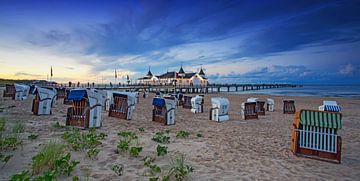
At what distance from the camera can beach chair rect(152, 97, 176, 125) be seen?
10.9 meters

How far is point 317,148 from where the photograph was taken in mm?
6348

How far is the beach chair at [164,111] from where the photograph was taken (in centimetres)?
1086

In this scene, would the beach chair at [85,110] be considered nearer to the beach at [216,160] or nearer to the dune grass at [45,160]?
the beach at [216,160]

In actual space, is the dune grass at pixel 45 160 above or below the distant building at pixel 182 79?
below

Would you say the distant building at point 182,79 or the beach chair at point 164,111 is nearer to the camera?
the beach chair at point 164,111

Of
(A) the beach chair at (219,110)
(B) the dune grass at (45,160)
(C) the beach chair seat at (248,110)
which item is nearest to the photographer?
(B) the dune grass at (45,160)

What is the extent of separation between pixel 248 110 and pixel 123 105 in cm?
757

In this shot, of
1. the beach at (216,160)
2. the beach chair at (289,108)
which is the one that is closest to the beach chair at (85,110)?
the beach at (216,160)

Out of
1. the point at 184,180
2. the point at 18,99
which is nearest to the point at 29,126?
the point at 184,180

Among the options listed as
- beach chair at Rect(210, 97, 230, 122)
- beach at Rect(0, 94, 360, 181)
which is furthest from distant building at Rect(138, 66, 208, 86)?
beach at Rect(0, 94, 360, 181)

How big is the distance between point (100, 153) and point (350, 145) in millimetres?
8578

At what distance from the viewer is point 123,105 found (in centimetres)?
1239

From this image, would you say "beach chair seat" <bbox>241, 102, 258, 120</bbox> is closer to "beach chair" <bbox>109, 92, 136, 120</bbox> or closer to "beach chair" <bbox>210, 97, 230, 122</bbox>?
"beach chair" <bbox>210, 97, 230, 122</bbox>

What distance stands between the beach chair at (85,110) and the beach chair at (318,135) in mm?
7257
